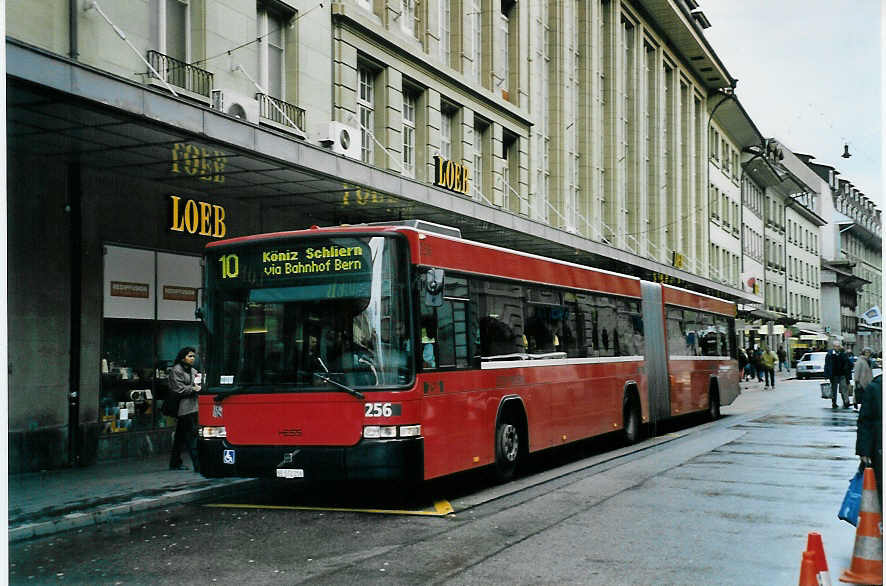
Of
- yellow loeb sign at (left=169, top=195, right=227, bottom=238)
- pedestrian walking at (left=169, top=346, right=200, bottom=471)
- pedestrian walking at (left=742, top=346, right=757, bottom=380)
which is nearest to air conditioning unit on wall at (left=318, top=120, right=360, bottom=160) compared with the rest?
yellow loeb sign at (left=169, top=195, right=227, bottom=238)

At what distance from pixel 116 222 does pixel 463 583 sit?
34.6 feet

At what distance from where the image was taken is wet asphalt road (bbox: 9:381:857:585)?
7.97 m

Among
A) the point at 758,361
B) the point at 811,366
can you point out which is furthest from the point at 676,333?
the point at 811,366

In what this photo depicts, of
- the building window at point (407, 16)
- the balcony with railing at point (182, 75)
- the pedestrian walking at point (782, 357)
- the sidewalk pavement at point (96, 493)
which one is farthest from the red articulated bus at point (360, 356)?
the pedestrian walking at point (782, 357)

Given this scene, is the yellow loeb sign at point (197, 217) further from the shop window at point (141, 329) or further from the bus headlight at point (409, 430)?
the bus headlight at point (409, 430)

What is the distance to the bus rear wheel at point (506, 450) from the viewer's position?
508 inches

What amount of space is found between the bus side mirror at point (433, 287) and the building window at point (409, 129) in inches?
545

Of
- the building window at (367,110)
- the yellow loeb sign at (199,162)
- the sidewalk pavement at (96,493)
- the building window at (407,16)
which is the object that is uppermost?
the building window at (407,16)

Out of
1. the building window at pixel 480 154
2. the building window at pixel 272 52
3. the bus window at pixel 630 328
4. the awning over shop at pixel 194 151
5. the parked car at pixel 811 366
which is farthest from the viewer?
the parked car at pixel 811 366

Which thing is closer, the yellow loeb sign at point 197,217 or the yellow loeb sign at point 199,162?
the yellow loeb sign at point 199,162

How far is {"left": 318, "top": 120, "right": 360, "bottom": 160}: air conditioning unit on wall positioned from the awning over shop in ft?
3.73

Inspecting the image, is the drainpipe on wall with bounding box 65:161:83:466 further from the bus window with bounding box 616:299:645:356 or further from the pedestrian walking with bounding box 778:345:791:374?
the pedestrian walking with bounding box 778:345:791:374

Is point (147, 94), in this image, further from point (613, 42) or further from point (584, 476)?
point (613, 42)

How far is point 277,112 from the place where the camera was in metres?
19.3
